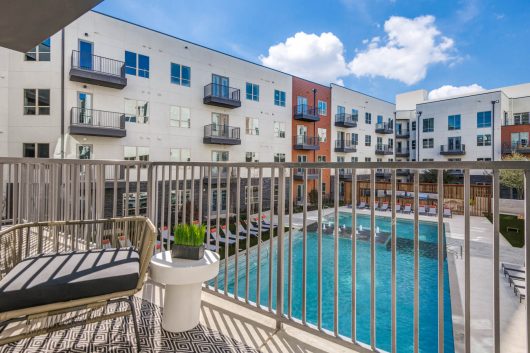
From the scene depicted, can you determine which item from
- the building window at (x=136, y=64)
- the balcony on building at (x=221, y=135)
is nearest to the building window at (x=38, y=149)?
the building window at (x=136, y=64)

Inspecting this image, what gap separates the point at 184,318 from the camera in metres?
1.83

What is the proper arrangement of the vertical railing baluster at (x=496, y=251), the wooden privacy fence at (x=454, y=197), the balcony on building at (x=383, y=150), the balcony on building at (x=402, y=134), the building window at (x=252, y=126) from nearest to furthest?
the vertical railing baluster at (x=496, y=251) → the wooden privacy fence at (x=454, y=197) → the building window at (x=252, y=126) → the balcony on building at (x=383, y=150) → the balcony on building at (x=402, y=134)

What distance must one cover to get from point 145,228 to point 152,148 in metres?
12.5

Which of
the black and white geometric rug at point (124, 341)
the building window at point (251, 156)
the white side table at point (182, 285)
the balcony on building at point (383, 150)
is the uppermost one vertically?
the balcony on building at point (383, 150)

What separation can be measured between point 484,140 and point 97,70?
2766cm

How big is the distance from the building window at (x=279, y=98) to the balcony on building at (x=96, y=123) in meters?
9.94

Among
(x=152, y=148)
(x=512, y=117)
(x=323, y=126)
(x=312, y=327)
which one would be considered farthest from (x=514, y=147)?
(x=312, y=327)

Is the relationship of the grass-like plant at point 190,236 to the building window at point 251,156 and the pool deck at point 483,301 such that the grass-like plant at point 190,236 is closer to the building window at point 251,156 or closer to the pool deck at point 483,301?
the pool deck at point 483,301

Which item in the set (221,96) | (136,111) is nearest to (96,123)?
(136,111)

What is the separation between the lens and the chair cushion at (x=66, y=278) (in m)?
1.34

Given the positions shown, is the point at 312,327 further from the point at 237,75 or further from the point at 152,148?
the point at 237,75

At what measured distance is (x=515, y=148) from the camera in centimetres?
2180

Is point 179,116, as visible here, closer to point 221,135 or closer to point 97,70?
point 221,135

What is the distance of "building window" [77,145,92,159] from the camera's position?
11.4 metres
